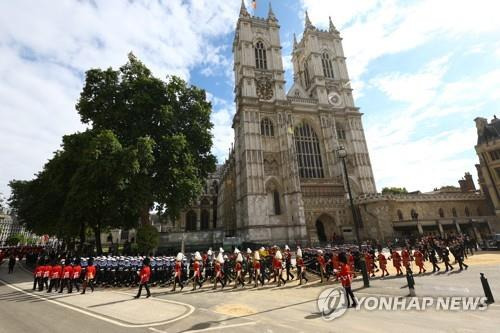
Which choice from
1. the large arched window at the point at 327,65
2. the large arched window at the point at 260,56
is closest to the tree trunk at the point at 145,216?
the large arched window at the point at 260,56

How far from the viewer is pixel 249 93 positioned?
3803cm

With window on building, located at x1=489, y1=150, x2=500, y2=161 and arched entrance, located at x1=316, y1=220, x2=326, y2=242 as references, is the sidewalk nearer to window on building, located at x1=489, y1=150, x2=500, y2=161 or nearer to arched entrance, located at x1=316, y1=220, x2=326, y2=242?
arched entrance, located at x1=316, y1=220, x2=326, y2=242

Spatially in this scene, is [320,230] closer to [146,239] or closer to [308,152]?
[308,152]

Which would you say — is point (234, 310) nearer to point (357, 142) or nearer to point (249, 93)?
point (249, 93)

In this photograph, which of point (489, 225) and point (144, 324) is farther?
point (489, 225)

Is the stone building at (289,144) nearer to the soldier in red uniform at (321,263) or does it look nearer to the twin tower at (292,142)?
the twin tower at (292,142)

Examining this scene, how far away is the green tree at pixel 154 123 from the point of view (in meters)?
20.9

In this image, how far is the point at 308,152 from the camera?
39594 millimetres

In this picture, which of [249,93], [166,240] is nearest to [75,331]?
[166,240]

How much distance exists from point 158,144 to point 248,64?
2334cm

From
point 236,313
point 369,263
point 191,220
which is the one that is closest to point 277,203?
point 369,263

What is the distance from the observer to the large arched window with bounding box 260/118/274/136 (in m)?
37.9

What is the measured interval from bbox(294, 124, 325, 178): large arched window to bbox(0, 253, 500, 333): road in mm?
27345

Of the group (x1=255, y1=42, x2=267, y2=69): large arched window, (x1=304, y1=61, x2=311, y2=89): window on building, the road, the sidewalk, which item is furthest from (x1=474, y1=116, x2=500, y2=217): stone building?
the sidewalk
